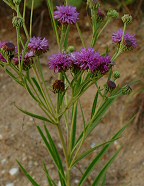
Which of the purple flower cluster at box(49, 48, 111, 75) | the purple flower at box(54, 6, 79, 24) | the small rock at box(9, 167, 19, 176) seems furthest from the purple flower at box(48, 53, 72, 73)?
the small rock at box(9, 167, 19, 176)

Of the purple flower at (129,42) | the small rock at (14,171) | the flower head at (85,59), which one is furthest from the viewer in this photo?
the small rock at (14,171)

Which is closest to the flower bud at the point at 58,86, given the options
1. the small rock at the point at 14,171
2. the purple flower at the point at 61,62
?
the purple flower at the point at 61,62

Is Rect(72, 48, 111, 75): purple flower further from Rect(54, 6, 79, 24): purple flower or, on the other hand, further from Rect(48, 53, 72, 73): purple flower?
Rect(54, 6, 79, 24): purple flower

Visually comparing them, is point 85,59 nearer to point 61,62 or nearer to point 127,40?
point 61,62

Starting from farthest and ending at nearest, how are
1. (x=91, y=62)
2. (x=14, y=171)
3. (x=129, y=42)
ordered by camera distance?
1. (x=14, y=171)
2. (x=129, y=42)
3. (x=91, y=62)

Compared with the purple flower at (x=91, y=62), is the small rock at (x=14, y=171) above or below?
below

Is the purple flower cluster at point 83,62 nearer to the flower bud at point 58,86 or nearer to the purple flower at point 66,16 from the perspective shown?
the flower bud at point 58,86

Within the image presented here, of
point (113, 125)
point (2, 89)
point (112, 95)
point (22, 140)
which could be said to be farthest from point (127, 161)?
point (112, 95)

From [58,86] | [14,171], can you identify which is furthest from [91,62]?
[14,171]

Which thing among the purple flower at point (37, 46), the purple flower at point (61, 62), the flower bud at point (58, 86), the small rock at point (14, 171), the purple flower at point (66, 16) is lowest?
the small rock at point (14, 171)

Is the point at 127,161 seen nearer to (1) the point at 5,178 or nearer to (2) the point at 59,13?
(1) the point at 5,178
